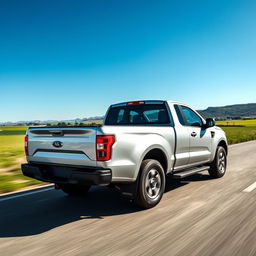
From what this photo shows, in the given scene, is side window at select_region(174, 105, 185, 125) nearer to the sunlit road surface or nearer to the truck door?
the truck door

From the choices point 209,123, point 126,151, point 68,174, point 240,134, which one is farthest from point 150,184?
point 240,134

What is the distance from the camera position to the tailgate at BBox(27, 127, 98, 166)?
13.3ft

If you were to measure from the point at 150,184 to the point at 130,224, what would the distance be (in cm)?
96

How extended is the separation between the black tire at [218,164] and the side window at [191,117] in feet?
3.32

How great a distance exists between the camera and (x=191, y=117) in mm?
6281

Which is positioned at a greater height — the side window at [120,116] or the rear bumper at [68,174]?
the side window at [120,116]

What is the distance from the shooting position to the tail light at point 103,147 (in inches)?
155

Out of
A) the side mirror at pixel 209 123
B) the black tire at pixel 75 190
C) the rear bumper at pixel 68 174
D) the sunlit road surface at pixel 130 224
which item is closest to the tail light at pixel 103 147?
the rear bumper at pixel 68 174

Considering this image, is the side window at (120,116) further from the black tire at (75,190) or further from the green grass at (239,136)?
the green grass at (239,136)

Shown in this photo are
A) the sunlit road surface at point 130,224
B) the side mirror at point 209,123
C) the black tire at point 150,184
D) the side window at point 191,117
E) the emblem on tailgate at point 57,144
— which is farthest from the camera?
the side mirror at point 209,123

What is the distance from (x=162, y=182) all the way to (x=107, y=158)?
1.36 meters

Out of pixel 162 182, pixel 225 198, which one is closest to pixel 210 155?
pixel 225 198

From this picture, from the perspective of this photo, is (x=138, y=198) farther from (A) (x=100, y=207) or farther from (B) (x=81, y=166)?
(B) (x=81, y=166)

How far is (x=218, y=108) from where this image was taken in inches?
7594
